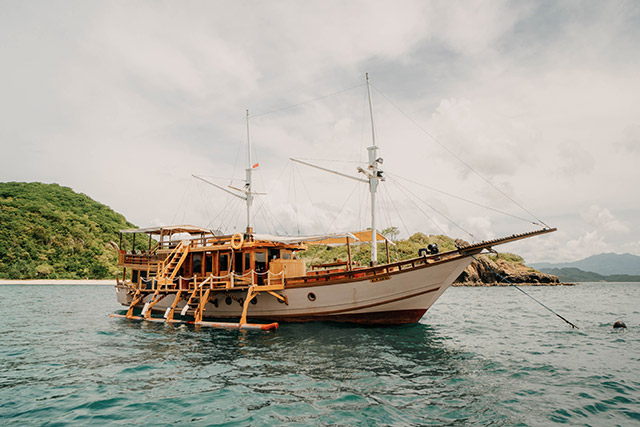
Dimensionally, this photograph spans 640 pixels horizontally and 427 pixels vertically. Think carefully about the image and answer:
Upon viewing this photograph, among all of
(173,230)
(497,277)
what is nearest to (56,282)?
(173,230)

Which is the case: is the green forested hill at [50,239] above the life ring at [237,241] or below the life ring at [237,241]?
above

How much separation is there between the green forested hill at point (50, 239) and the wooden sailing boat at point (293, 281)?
61573 mm

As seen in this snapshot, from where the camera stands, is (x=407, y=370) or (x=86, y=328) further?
(x=86, y=328)

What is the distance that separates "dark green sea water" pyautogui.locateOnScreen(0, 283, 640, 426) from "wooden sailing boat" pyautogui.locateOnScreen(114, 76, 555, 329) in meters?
1.27

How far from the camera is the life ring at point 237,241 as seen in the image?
20.1 metres

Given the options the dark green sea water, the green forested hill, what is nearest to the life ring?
the dark green sea water

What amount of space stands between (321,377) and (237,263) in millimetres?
12169

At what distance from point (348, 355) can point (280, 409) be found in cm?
504

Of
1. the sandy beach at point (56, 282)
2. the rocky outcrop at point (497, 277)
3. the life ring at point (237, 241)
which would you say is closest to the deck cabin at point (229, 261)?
the life ring at point (237, 241)

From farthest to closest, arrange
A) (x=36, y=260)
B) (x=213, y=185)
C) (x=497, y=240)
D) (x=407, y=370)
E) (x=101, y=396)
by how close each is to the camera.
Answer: (x=36, y=260) < (x=213, y=185) < (x=497, y=240) < (x=407, y=370) < (x=101, y=396)

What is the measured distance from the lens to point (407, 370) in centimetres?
1026

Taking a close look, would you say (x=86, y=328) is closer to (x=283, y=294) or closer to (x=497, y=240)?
(x=283, y=294)

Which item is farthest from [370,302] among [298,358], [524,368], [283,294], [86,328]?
[86,328]

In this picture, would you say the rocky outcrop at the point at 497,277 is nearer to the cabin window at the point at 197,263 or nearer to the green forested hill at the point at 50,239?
the cabin window at the point at 197,263
